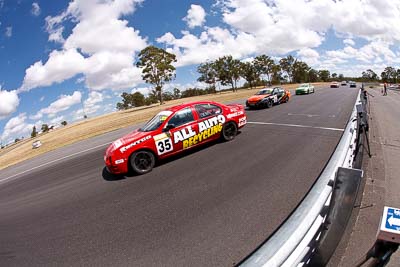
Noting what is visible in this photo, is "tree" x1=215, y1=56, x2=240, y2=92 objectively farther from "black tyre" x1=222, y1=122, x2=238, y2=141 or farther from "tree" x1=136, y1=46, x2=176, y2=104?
"black tyre" x1=222, y1=122, x2=238, y2=141

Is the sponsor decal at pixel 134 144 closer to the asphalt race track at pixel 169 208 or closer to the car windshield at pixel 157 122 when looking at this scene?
the car windshield at pixel 157 122

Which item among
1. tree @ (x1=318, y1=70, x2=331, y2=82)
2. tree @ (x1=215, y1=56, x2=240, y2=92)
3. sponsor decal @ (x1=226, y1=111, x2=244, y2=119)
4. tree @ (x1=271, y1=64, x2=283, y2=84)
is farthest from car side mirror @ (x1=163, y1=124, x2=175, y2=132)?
tree @ (x1=318, y1=70, x2=331, y2=82)

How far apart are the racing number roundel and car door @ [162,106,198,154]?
4 centimetres

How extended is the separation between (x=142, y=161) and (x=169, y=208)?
247 centimetres

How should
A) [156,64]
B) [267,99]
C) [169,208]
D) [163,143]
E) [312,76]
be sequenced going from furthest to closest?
[312,76] < [156,64] < [267,99] < [163,143] < [169,208]

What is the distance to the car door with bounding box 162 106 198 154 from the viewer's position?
741cm

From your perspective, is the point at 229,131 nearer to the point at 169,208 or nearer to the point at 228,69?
the point at 169,208

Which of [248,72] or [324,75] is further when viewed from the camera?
[324,75]

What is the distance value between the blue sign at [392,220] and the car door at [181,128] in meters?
5.91

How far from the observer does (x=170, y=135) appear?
736 cm

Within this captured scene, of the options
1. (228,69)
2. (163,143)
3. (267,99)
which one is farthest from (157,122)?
(228,69)

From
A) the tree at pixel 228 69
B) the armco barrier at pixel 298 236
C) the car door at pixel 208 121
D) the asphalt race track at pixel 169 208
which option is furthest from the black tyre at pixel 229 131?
the tree at pixel 228 69

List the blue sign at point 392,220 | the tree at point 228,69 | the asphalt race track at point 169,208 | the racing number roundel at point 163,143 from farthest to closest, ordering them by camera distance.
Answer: the tree at point 228,69, the racing number roundel at point 163,143, the asphalt race track at point 169,208, the blue sign at point 392,220

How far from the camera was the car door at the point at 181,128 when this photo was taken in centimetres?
741
